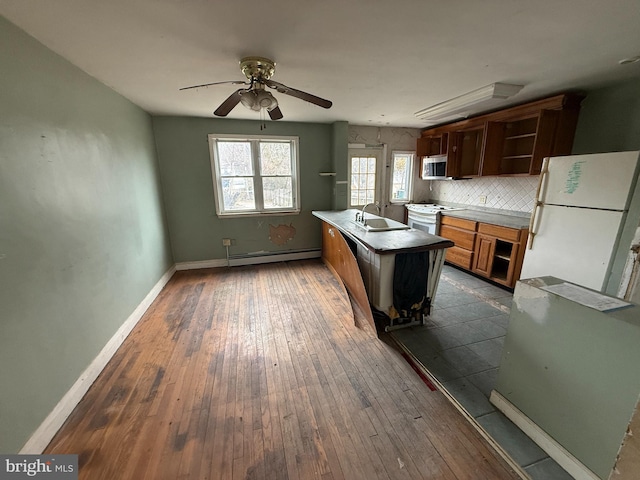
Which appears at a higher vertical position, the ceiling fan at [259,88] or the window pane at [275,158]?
the ceiling fan at [259,88]

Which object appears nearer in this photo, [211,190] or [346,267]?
[346,267]

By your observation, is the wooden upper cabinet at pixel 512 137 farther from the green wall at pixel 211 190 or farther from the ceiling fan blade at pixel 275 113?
the ceiling fan blade at pixel 275 113

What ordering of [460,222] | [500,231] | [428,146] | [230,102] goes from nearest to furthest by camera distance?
[230,102] → [500,231] → [460,222] → [428,146]

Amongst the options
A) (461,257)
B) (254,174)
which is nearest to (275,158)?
(254,174)

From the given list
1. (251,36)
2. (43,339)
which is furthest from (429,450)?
(251,36)

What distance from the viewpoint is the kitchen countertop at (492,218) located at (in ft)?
10.3

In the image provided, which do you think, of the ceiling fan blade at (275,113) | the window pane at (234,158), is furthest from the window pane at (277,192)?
the ceiling fan blade at (275,113)

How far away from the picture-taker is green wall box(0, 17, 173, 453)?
134 cm

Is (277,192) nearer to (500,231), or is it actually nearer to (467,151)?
(467,151)

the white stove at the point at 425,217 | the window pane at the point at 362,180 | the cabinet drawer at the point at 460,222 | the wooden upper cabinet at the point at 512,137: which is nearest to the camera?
the wooden upper cabinet at the point at 512,137

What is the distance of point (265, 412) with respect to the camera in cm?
165

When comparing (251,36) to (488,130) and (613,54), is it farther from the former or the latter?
(488,130)

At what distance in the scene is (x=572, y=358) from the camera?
1.21 meters

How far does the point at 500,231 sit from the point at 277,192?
3.28 m
